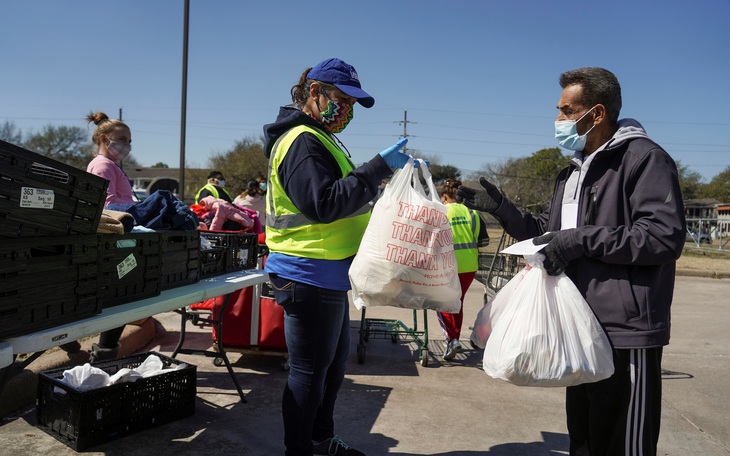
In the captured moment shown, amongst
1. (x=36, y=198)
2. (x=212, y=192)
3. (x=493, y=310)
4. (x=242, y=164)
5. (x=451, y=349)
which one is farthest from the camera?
(x=242, y=164)

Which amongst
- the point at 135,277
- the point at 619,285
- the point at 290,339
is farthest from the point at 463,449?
the point at 135,277

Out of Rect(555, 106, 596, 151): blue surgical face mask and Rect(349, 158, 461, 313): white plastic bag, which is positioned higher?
Rect(555, 106, 596, 151): blue surgical face mask

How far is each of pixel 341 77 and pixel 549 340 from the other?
1.51 metres

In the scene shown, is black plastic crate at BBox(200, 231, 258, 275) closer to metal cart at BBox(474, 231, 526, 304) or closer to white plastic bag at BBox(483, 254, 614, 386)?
white plastic bag at BBox(483, 254, 614, 386)

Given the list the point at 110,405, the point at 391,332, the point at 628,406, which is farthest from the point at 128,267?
the point at 391,332

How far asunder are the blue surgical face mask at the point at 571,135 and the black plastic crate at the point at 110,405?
267 centimetres

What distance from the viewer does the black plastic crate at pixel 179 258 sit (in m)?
3.19

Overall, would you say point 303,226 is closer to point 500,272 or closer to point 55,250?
point 55,250

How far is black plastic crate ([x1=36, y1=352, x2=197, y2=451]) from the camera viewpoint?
9.86ft

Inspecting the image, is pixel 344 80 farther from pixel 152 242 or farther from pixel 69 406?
pixel 69 406

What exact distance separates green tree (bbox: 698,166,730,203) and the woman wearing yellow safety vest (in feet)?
228

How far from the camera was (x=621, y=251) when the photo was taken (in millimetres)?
1977

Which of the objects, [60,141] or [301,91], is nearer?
[301,91]

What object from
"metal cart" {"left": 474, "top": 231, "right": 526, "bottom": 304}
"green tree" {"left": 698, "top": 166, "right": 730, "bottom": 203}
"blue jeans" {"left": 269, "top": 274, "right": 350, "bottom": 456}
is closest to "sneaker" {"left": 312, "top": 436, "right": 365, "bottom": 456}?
"blue jeans" {"left": 269, "top": 274, "right": 350, "bottom": 456}
